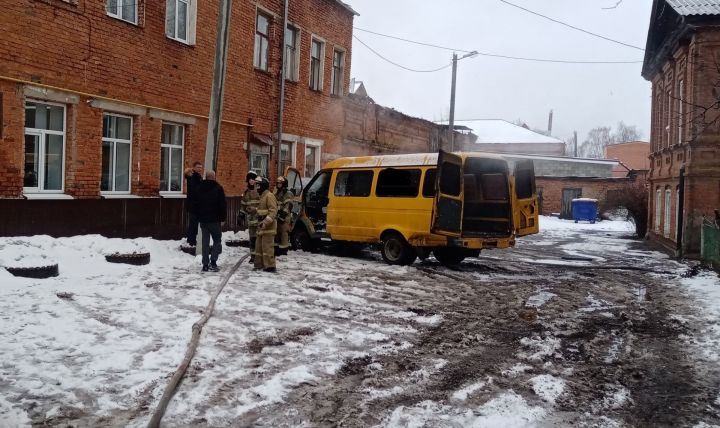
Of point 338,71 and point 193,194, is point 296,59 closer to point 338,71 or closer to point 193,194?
point 338,71

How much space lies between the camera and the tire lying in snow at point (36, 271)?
7.89 metres

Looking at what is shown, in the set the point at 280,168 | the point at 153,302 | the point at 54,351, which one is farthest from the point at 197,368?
the point at 280,168

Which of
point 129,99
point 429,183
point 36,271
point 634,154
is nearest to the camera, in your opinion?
point 36,271

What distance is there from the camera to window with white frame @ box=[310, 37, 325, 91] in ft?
61.5

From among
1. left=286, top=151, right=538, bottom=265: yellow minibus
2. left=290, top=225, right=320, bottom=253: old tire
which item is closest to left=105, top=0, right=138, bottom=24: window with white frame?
left=286, top=151, right=538, bottom=265: yellow minibus

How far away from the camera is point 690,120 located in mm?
15938

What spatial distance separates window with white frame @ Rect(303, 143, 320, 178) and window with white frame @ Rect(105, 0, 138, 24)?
7.74 m

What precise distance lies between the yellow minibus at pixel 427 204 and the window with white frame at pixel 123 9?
517 cm

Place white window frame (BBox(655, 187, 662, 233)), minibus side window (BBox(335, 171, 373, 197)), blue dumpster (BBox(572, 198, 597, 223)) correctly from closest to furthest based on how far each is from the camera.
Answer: minibus side window (BBox(335, 171, 373, 197)), white window frame (BBox(655, 187, 662, 233)), blue dumpster (BBox(572, 198, 597, 223))

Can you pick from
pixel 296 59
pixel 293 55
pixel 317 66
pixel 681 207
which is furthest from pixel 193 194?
pixel 681 207

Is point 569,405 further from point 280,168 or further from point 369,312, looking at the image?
point 280,168

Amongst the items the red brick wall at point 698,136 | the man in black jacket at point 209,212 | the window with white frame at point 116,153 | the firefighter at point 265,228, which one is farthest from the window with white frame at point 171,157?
the red brick wall at point 698,136

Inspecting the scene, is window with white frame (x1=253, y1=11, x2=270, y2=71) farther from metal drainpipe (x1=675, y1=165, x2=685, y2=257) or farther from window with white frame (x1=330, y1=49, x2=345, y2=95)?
metal drainpipe (x1=675, y1=165, x2=685, y2=257)

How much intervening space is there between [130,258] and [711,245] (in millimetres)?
11798
